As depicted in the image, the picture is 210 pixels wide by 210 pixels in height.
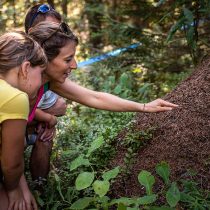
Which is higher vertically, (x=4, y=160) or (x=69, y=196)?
(x=4, y=160)

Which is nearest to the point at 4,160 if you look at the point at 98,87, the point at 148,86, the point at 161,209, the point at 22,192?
the point at 22,192

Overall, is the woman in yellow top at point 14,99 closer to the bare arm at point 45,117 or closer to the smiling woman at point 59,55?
the smiling woman at point 59,55

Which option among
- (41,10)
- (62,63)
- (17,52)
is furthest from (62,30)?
(41,10)

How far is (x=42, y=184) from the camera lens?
10.6 feet

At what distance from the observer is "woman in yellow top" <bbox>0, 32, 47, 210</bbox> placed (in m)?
2.32

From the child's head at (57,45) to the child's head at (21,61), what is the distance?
0.84 feet

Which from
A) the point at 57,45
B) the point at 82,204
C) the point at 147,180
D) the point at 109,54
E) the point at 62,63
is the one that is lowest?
the point at 109,54

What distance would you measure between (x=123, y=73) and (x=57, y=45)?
336cm

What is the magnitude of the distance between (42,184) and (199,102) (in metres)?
1.43

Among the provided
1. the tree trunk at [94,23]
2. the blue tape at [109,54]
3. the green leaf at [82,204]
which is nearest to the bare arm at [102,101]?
the green leaf at [82,204]

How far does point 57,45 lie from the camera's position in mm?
2809

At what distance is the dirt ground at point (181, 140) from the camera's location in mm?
3104

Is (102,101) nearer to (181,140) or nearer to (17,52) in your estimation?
(181,140)

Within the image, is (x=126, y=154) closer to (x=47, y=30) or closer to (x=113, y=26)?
(x=47, y=30)
